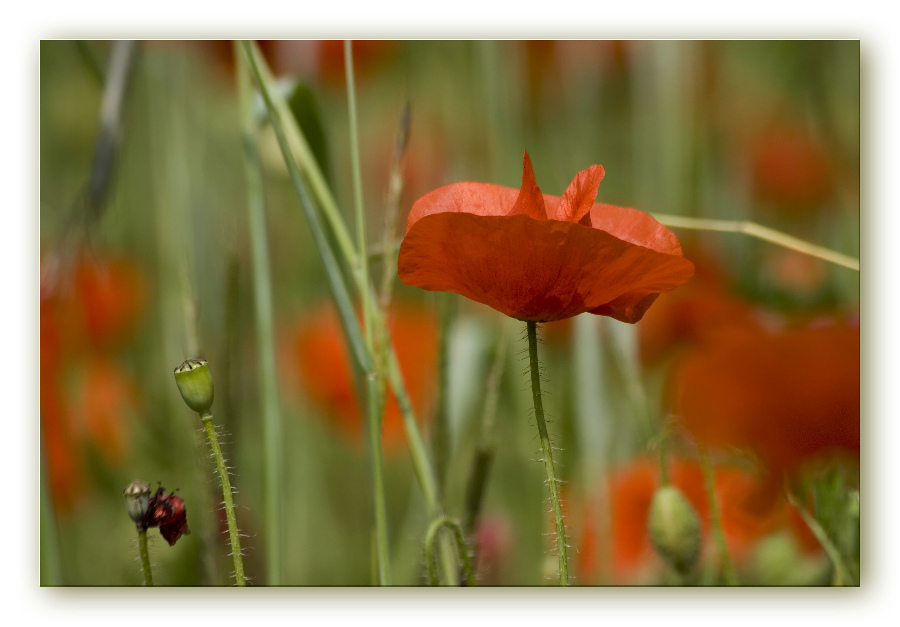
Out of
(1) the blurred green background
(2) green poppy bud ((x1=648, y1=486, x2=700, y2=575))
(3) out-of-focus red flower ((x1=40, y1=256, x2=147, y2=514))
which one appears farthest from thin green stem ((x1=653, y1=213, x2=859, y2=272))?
(3) out-of-focus red flower ((x1=40, y1=256, x2=147, y2=514))

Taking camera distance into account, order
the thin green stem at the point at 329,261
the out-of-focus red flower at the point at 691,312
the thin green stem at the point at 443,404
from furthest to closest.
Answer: the out-of-focus red flower at the point at 691,312
the thin green stem at the point at 443,404
the thin green stem at the point at 329,261

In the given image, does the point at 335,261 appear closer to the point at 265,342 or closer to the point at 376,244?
the point at 265,342

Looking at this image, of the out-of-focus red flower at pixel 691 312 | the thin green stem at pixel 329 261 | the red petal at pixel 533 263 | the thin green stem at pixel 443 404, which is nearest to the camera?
the red petal at pixel 533 263

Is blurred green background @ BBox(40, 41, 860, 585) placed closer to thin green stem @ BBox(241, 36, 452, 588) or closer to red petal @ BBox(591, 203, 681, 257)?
thin green stem @ BBox(241, 36, 452, 588)

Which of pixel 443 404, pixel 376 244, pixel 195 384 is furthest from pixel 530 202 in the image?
pixel 376 244

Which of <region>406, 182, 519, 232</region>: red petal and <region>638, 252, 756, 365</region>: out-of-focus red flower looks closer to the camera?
<region>406, 182, 519, 232</region>: red petal

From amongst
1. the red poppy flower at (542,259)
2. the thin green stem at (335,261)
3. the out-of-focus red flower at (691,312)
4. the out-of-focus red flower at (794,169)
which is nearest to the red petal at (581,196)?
the red poppy flower at (542,259)

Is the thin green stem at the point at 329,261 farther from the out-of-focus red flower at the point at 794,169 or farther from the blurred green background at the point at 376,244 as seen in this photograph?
the out-of-focus red flower at the point at 794,169
